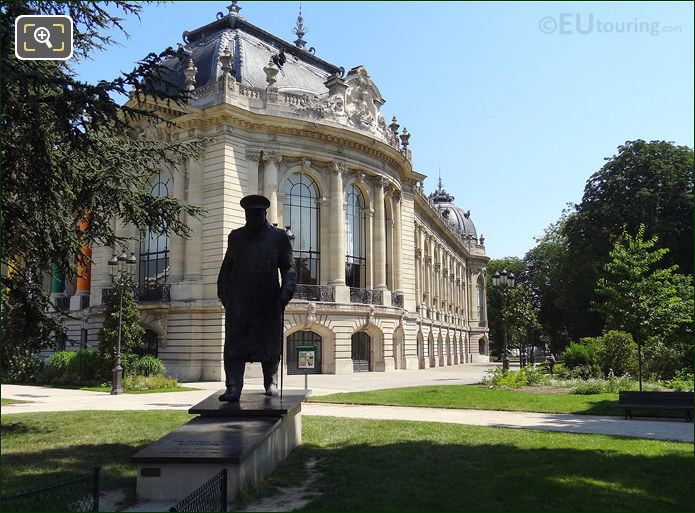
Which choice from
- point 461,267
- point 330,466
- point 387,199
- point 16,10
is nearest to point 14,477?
point 330,466

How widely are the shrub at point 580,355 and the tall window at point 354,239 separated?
45.1 feet

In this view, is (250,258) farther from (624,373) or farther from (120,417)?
(624,373)

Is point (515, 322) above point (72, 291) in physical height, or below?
below

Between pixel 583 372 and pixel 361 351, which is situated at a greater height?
pixel 361 351

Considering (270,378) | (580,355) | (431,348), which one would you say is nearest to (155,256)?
(580,355)

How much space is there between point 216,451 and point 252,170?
27.5 meters

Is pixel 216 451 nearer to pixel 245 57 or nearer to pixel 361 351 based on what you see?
pixel 361 351

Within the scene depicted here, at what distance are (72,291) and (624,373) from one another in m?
33.9

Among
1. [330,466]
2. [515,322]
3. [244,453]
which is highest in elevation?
[515,322]

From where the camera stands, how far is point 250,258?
968cm

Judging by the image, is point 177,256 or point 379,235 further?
point 379,235

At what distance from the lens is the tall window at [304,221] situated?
34.9 m

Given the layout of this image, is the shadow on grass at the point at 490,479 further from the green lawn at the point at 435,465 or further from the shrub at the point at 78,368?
the shrub at the point at 78,368

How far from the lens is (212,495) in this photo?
20.2ft
